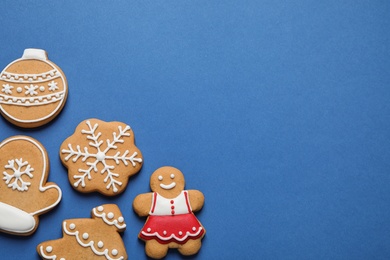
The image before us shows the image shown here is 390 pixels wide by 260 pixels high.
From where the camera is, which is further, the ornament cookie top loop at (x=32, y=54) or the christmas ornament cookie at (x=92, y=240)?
the ornament cookie top loop at (x=32, y=54)

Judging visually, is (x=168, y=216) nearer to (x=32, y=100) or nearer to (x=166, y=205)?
(x=166, y=205)

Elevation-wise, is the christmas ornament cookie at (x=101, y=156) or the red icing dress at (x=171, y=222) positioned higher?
the christmas ornament cookie at (x=101, y=156)

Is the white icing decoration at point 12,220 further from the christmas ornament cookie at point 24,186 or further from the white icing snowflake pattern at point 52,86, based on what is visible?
the white icing snowflake pattern at point 52,86

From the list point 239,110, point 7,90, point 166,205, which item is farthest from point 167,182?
point 7,90

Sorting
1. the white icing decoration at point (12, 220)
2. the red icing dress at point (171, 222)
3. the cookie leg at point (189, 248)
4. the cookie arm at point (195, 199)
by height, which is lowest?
the white icing decoration at point (12, 220)

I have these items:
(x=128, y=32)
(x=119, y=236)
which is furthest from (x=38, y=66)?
(x=119, y=236)

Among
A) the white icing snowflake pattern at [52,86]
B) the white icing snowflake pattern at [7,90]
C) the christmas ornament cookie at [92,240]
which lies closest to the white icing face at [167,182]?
the christmas ornament cookie at [92,240]
